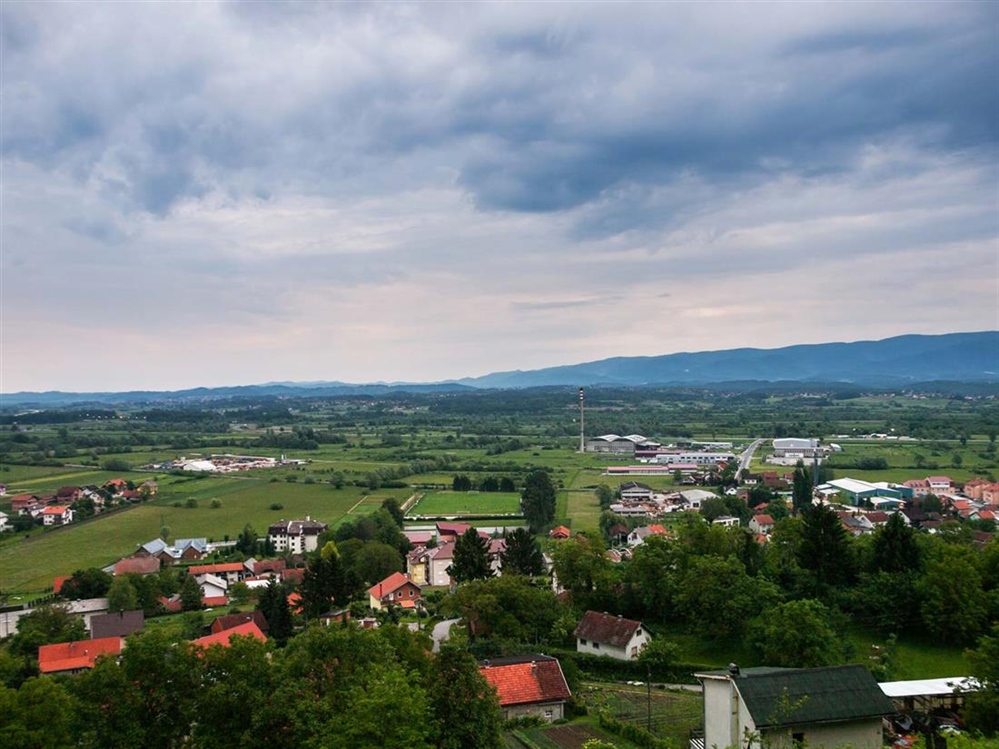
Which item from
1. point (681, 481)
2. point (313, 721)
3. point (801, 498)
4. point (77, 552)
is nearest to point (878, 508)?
point (801, 498)

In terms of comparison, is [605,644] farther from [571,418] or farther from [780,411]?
[780,411]

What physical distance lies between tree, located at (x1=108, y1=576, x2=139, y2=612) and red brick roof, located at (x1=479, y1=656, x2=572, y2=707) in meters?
17.6

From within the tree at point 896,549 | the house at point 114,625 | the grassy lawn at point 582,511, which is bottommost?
the grassy lawn at point 582,511

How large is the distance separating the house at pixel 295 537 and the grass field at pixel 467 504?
809 cm

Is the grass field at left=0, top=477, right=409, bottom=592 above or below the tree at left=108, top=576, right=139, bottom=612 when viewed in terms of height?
below

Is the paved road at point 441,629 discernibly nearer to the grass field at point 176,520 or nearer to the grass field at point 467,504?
the grass field at point 176,520

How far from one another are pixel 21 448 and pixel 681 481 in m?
73.0

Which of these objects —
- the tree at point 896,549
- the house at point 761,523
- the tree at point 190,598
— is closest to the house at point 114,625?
the tree at point 190,598

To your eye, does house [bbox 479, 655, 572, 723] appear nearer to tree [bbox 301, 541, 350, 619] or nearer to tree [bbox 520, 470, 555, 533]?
tree [bbox 301, 541, 350, 619]

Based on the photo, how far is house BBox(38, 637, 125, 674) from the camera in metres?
21.5

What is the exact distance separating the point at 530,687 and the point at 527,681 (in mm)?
170

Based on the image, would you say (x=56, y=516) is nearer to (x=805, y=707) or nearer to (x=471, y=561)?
(x=471, y=561)

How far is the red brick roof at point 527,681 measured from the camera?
1653cm

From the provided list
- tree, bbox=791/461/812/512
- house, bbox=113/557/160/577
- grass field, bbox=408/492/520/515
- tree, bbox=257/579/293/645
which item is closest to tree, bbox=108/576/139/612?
house, bbox=113/557/160/577
